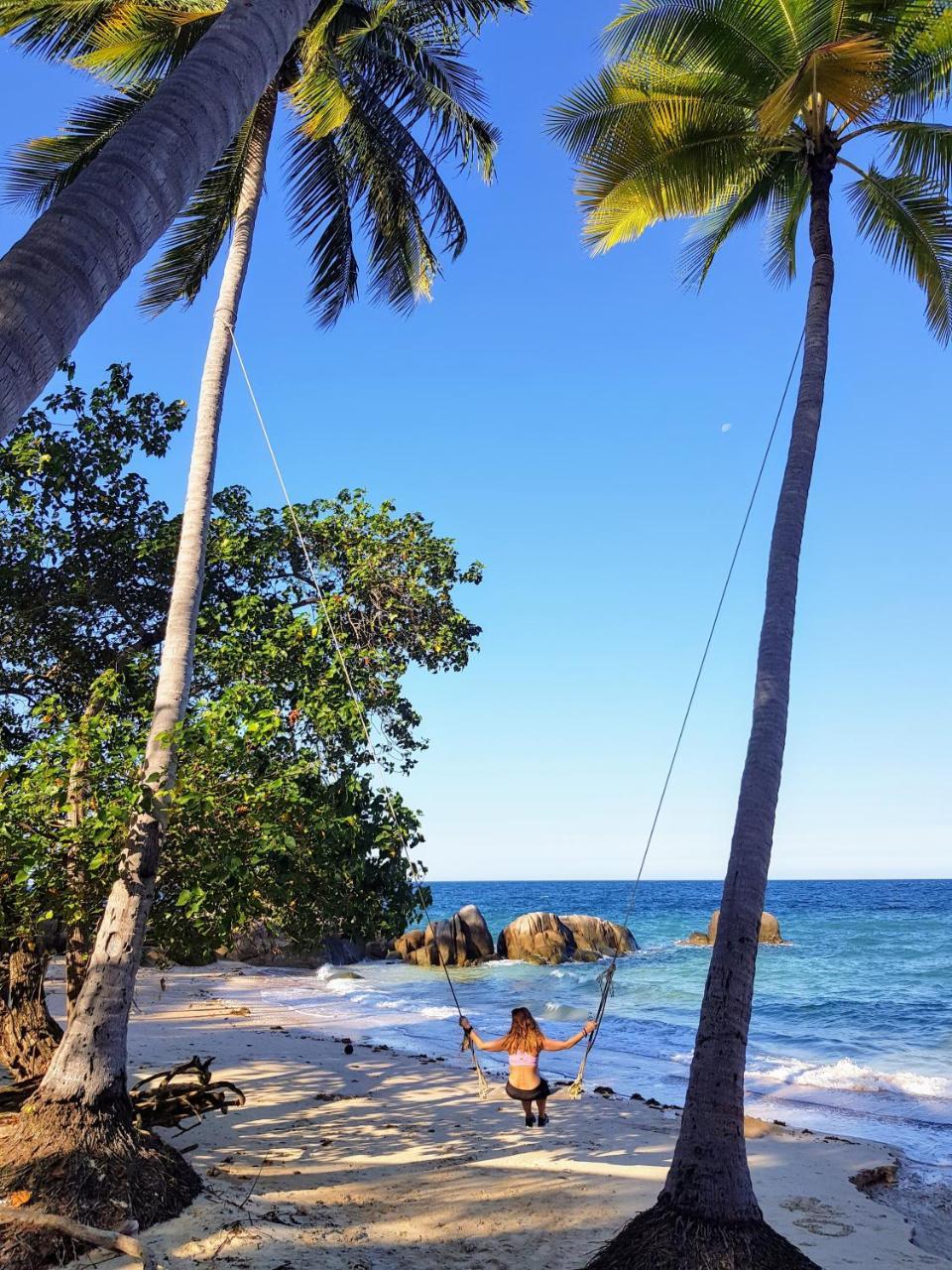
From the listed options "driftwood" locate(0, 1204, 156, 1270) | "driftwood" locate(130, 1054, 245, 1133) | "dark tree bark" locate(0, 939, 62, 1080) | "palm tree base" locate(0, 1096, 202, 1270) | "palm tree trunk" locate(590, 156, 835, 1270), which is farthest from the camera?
"dark tree bark" locate(0, 939, 62, 1080)

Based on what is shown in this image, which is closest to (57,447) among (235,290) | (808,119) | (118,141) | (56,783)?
(235,290)

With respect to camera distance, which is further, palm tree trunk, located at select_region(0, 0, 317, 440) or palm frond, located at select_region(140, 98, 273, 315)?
palm frond, located at select_region(140, 98, 273, 315)

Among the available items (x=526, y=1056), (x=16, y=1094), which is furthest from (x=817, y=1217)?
(x=16, y=1094)

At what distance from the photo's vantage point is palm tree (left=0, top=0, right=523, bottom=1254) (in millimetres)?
7426

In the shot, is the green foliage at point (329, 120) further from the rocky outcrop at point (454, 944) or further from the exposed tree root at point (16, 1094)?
the rocky outcrop at point (454, 944)

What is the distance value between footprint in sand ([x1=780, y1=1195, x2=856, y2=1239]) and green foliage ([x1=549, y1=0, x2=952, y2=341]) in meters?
9.91

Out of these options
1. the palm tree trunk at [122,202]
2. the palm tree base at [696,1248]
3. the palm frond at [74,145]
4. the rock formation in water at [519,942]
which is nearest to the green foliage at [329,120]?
the palm frond at [74,145]

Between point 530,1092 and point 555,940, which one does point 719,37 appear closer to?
point 530,1092

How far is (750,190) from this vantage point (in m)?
11.2

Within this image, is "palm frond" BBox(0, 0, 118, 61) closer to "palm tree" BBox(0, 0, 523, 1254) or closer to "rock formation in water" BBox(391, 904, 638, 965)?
"palm tree" BBox(0, 0, 523, 1254)

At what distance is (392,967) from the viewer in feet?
124

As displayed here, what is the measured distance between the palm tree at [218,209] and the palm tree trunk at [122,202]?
4.07m

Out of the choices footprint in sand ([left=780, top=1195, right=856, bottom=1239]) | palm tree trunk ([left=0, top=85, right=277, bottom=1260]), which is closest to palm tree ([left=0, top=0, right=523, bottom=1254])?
palm tree trunk ([left=0, top=85, right=277, bottom=1260])

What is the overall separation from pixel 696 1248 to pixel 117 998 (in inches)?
186
